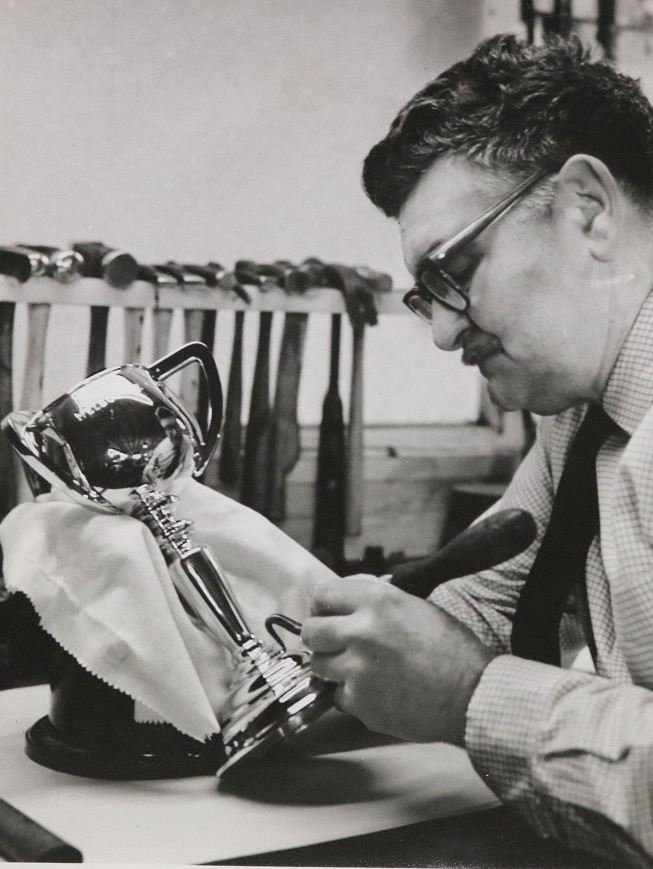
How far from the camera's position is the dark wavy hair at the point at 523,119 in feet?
2.22

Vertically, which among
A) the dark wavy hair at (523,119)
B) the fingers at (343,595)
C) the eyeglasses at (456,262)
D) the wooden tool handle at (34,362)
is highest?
the dark wavy hair at (523,119)

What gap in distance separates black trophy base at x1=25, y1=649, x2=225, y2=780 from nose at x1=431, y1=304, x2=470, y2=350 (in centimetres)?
34

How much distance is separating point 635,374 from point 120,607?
40 cm

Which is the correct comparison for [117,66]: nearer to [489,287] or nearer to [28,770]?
[489,287]

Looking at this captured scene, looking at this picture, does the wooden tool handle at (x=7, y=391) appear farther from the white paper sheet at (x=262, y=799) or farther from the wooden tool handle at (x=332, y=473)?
the wooden tool handle at (x=332, y=473)

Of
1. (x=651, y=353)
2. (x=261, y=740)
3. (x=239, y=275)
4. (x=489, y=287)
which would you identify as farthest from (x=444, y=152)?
(x=261, y=740)

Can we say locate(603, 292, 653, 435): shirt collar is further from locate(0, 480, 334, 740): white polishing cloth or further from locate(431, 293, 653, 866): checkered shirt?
locate(0, 480, 334, 740): white polishing cloth

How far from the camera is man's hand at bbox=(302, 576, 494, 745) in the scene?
1.84 feet

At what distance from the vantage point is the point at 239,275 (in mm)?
947

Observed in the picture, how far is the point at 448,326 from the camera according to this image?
2.36ft

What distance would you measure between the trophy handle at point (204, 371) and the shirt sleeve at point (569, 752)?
10.8 inches

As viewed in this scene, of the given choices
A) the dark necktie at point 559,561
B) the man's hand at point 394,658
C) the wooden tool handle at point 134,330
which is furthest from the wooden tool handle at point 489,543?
the wooden tool handle at point 134,330

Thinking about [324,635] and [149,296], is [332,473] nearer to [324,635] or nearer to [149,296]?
[149,296]

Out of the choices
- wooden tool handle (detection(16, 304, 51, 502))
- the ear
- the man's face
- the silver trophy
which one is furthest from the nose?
wooden tool handle (detection(16, 304, 51, 502))
